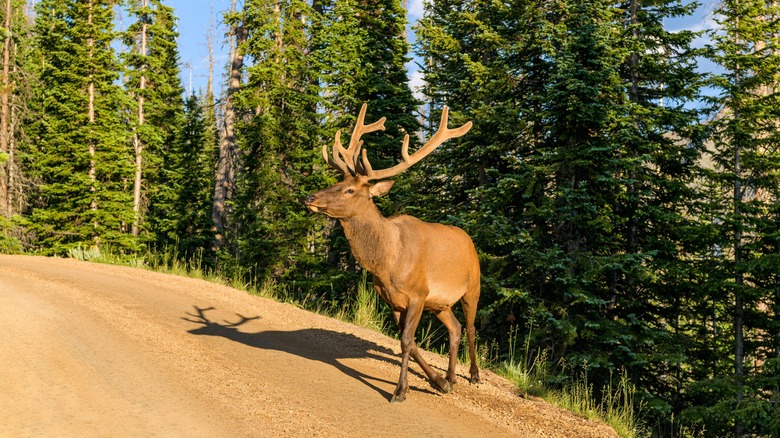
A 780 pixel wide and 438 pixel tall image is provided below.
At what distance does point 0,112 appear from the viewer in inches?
1193

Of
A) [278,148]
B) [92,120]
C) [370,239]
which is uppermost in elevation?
[92,120]

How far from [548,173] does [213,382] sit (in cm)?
1028

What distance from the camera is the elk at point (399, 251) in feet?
21.0

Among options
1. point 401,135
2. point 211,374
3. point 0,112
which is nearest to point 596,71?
point 401,135

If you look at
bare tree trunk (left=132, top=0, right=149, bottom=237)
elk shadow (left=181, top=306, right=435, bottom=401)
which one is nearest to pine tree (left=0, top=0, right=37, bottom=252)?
bare tree trunk (left=132, top=0, right=149, bottom=237)

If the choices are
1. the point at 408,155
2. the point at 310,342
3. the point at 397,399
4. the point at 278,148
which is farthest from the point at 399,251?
the point at 278,148

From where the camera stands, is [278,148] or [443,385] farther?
[278,148]

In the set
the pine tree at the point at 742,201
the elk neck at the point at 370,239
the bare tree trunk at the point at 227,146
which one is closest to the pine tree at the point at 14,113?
the bare tree trunk at the point at 227,146

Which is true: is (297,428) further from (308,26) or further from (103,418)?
(308,26)

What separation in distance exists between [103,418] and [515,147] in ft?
43.7

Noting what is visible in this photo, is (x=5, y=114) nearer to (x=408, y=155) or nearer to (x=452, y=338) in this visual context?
(x=408, y=155)

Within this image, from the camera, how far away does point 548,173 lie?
14.1 metres

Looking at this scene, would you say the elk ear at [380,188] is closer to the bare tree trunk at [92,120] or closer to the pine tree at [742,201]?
the pine tree at [742,201]

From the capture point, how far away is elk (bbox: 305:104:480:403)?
641 centimetres
